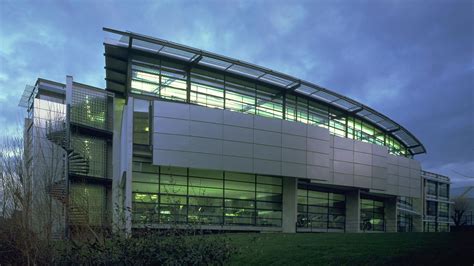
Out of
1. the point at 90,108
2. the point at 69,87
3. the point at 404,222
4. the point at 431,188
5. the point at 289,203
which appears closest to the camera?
the point at 69,87

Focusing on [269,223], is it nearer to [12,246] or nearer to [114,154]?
[114,154]

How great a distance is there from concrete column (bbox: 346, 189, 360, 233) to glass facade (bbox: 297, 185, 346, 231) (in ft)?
1.21

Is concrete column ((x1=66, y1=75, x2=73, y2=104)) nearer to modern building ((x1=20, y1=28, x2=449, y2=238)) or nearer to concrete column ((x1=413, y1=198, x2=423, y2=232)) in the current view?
modern building ((x1=20, y1=28, x2=449, y2=238))

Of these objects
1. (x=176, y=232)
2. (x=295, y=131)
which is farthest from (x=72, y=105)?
(x=176, y=232)

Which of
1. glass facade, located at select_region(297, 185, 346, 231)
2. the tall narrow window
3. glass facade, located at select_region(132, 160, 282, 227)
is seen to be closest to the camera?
the tall narrow window

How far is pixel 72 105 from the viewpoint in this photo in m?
32.0

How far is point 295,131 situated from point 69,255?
2428 cm

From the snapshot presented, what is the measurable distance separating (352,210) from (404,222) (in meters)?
17.2

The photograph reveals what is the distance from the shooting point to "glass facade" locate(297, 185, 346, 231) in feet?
125

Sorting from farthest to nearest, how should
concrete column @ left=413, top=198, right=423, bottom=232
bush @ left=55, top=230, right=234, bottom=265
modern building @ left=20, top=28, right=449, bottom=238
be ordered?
Result: concrete column @ left=413, top=198, right=423, bottom=232
modern building @ left=20, top=28, right=449, bottom=238
bush @ left=55, top=230, right=234, bottom=265

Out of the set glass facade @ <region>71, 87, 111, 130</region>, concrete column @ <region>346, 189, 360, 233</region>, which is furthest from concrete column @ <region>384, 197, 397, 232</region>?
glass facade @ <region>71, 87, 111, 130</region>

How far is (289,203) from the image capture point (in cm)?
3503

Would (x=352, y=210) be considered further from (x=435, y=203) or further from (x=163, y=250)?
(x=163, y=250)

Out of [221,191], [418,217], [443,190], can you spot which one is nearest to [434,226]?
[443,190]
